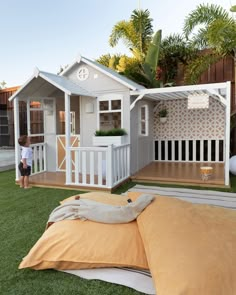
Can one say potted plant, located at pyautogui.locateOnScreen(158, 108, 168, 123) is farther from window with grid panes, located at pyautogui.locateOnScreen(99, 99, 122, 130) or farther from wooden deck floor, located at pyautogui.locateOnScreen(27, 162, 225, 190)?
window with grid panes, located at pyautogui.locateOnScreen(99, 99, 122, 130)

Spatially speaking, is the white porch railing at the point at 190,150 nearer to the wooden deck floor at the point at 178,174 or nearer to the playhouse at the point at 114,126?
the playhouse at the point at 114,126

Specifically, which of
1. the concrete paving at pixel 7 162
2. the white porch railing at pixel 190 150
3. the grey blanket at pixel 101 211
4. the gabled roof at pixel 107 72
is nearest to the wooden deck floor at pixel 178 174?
the white porch railing at pixel 190 150

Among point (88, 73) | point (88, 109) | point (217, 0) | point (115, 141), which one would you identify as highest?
point (217, 0)

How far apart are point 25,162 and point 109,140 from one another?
6.67 feet

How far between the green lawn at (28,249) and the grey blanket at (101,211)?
580mm

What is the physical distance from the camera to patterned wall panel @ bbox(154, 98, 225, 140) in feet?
→ 28.6

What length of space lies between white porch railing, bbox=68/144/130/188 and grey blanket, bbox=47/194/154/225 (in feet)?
8.22

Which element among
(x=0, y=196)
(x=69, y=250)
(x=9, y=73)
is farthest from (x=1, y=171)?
(x=9, y=73)

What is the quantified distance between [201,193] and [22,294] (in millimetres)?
4049

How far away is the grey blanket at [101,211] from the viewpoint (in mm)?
2857

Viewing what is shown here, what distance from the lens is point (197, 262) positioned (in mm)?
1912

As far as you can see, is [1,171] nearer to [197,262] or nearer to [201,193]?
[201,193]

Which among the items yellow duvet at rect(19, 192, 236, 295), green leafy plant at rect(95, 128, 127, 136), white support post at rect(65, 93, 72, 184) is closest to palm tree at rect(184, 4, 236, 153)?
green leafy plant at rect(95, 128, 127, 136)

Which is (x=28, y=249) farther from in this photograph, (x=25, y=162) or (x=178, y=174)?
(x=178, y=174)
